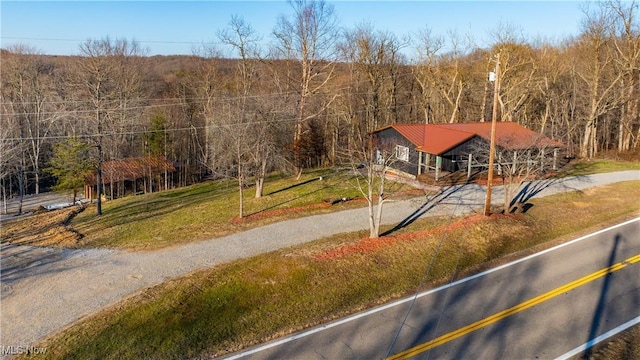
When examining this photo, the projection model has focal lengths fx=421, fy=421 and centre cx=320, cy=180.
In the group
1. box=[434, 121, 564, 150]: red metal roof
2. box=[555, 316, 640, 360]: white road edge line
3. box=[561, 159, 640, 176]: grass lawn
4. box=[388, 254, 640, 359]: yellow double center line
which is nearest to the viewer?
box=[555, 316, 640, 360]: white road edge line

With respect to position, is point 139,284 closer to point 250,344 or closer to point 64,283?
point 64,283

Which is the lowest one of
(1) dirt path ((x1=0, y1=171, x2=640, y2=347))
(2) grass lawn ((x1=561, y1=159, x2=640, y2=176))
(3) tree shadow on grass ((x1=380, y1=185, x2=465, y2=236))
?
(1) dirt path ((x1=0, y1=171, x2=640, y2=347))

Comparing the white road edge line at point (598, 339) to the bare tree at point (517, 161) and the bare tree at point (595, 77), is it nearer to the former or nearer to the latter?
the bare tree at point (517, 161)

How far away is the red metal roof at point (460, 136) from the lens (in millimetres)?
22250

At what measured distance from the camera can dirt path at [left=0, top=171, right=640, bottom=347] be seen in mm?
10016

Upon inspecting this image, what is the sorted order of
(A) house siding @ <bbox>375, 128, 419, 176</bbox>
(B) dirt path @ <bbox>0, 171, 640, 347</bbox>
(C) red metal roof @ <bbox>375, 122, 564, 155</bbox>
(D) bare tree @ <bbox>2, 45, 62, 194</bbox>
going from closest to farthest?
(B) dirt path @ <bbox>0, 171, 640, 347</bbox>
(C) red metal roof @ <bbox>375, 122, 564, 155</bbox>
(A) house siding @ <bbox>375, 128, 419, 176</bbox>
(D) bare tree @ <bbox>2, 45, 62, 194</bbox>

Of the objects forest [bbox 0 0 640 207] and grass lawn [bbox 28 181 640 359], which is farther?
forest [bbox 0 0 640 207]

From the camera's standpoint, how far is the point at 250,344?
8766mm

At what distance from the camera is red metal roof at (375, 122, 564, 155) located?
22.2 meters

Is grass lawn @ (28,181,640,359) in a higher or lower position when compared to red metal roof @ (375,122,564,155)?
lower

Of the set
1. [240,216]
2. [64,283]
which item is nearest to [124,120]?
[240,216]

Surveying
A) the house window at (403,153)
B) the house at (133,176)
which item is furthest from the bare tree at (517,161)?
the house at (133,176)

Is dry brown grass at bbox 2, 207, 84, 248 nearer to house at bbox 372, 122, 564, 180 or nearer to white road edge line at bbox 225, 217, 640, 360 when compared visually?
white road edge line at bbox 225, 217, 640, 360

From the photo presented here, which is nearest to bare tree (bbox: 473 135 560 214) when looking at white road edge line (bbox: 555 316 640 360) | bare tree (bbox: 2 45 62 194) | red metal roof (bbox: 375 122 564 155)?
red metal roof (bbox: 375 122 564 155)
